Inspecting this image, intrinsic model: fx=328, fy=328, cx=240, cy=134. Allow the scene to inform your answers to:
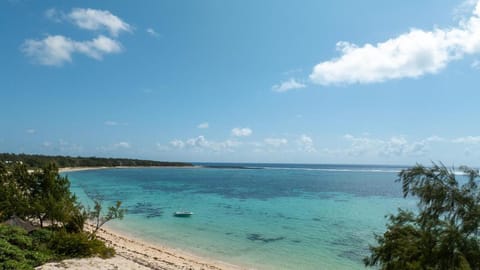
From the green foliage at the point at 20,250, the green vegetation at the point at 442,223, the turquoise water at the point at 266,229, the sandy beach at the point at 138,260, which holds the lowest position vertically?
the turquoise water at the point at 266,229

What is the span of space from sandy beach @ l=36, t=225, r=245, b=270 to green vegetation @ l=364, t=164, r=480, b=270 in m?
11.1

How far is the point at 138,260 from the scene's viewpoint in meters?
16.6

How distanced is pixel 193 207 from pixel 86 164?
4970 inches

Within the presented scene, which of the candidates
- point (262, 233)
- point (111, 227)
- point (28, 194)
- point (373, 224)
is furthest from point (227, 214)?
point (28, 194)

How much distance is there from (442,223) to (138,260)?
1374 cm

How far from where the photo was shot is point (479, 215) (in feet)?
26.5

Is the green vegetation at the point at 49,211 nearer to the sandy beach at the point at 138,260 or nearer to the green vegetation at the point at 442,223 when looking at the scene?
the sandy beach at the point at 138,260

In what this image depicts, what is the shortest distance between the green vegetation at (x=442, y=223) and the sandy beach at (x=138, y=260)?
436 inches

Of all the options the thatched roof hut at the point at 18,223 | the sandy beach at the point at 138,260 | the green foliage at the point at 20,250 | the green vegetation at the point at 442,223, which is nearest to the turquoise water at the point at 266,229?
the sandy beach at the point at 138,260

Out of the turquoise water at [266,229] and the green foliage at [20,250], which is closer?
the green foliage at [20,250]

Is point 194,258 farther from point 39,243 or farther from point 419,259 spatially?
point 419,259

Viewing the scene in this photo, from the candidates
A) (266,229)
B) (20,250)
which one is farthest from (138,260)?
(266,229)

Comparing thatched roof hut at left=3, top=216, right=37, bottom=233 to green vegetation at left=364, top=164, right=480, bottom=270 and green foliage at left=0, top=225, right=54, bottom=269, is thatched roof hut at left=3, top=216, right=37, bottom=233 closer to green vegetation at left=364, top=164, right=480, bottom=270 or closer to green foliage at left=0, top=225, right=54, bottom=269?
green foliage at left=0, top=225, right=54, bottom=269

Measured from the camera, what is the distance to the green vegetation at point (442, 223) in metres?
8.23
